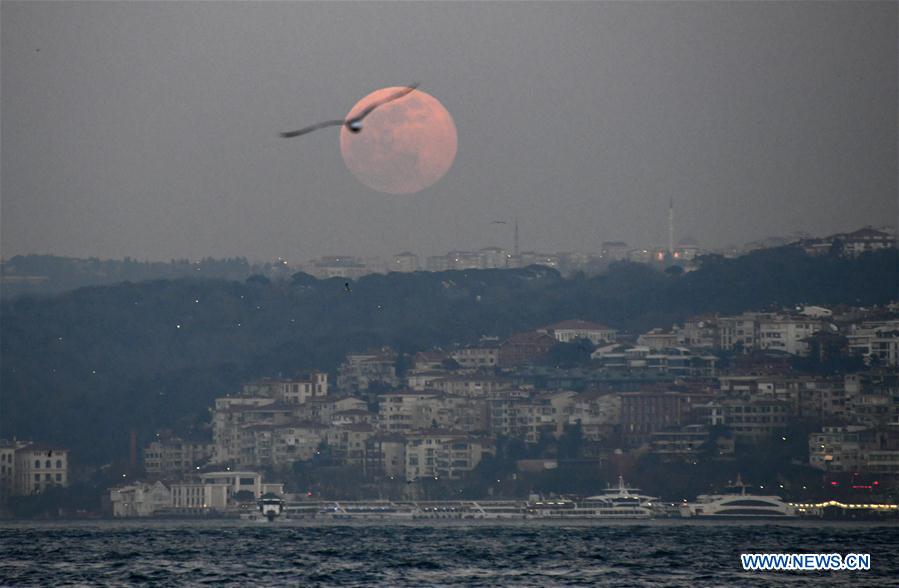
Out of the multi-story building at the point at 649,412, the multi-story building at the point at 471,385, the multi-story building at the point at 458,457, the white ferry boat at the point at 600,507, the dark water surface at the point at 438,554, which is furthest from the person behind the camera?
the multi-story building at the point at 471,385

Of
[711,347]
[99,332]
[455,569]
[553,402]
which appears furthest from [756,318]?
[455,569]

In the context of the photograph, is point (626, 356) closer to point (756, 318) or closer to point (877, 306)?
point (756, 318)

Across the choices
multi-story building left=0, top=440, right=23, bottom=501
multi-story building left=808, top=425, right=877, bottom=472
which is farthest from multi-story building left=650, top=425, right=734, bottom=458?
multi-story building left=0, top=440, right=23, bottom=501

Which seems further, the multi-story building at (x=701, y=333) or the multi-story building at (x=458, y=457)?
the multi-story building at (x=701, y=333)

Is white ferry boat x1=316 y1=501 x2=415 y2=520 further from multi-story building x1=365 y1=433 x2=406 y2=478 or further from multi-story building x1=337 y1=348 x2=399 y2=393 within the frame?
multi-story building x1=337 y1=348 x2=399 y2=393

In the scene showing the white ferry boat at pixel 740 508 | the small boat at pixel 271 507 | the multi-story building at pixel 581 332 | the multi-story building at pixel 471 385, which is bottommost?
the white ferry boat at pixel 740 508

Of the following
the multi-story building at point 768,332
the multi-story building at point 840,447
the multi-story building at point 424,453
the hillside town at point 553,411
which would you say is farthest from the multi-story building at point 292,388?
the multi-story building at point 840,447

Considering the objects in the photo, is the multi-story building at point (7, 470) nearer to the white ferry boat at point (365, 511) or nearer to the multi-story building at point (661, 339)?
the white ferry boat at point (365, 511)
